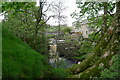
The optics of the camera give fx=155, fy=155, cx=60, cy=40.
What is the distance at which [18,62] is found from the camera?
2518 millimetres

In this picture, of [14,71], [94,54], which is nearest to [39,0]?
[94,54]

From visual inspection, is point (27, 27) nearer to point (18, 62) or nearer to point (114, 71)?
point (18, 62)

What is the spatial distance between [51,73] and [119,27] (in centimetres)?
257

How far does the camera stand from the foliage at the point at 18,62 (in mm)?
2309

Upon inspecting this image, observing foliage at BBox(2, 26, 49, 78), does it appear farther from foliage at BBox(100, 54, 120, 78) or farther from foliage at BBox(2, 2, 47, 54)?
foliage at BBox(2, 2, 47, 54)

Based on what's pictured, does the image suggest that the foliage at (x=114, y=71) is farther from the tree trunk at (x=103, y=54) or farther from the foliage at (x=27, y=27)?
the foliage at (x=27, y=27)

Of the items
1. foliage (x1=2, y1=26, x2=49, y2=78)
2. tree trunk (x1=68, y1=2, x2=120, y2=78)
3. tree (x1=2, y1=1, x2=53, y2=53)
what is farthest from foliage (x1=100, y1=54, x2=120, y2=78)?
tree (x1=2, y1=1, x2=53, y2=53)

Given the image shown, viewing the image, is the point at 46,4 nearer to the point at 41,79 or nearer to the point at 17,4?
the point at 17,4

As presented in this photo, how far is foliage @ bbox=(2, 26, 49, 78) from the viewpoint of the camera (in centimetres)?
231

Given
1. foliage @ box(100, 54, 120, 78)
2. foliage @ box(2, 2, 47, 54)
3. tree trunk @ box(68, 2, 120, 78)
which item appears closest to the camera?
foliage @ box(100, 54, 120, 78)

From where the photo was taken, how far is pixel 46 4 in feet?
31.2

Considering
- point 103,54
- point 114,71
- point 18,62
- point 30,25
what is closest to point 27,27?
point 30,25

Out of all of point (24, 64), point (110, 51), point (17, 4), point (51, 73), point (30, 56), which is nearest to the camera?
point (24, 64)

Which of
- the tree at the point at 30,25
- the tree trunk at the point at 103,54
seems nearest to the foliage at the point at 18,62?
the tree trunk at the point at 103,54
